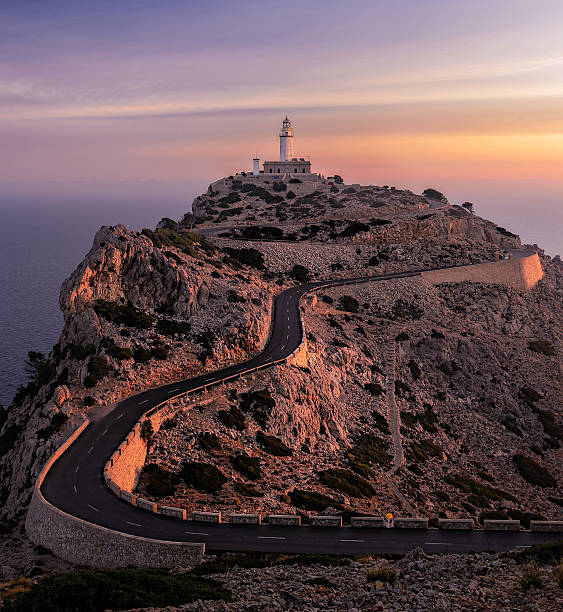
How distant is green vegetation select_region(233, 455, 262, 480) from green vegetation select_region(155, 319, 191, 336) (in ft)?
Answer: 54.0

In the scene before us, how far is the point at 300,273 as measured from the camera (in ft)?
255

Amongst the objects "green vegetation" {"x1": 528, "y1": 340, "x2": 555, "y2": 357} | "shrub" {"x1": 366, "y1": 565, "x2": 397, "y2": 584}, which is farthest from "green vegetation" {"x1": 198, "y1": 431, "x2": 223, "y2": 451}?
"green vegetation" {"x1": 528, "y1": 340, "x2": 555, "y2": 357}

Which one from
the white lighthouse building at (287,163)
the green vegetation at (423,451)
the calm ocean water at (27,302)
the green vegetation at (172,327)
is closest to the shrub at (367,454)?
the green vegetation at (423,451)

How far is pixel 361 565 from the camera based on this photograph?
21.3m

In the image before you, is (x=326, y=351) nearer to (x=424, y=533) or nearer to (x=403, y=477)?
(x=403, y=477)

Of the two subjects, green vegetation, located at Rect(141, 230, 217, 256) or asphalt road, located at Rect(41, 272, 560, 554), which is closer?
asphalt road, located at Rect(41, 272, 560, 554)

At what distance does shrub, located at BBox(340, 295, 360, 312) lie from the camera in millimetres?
68625

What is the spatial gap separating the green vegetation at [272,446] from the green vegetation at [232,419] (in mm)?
1436

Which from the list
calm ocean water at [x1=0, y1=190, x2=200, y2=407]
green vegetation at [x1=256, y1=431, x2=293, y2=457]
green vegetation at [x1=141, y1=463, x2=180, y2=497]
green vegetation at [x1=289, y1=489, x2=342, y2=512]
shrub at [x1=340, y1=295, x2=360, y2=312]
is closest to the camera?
green vegetation at [x1=141, y1=463, x2=180, y2=497]

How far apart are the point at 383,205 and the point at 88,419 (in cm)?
8851

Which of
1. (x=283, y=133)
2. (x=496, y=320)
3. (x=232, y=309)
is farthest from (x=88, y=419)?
(x=283, y=133)

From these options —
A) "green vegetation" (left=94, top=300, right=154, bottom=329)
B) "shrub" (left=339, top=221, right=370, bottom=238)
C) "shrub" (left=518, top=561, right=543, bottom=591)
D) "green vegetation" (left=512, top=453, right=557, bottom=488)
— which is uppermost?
"shrub" (left=339, top=221, right=370, bottom=238)

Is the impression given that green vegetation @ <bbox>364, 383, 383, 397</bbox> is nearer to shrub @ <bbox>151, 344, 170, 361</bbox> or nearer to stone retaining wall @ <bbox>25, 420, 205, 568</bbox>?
shrub @ <bbox>151, 344, 170, 361</bbox>

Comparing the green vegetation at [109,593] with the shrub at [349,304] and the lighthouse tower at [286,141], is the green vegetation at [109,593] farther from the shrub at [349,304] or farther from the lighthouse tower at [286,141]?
the lighthouse tower at [286,141]
